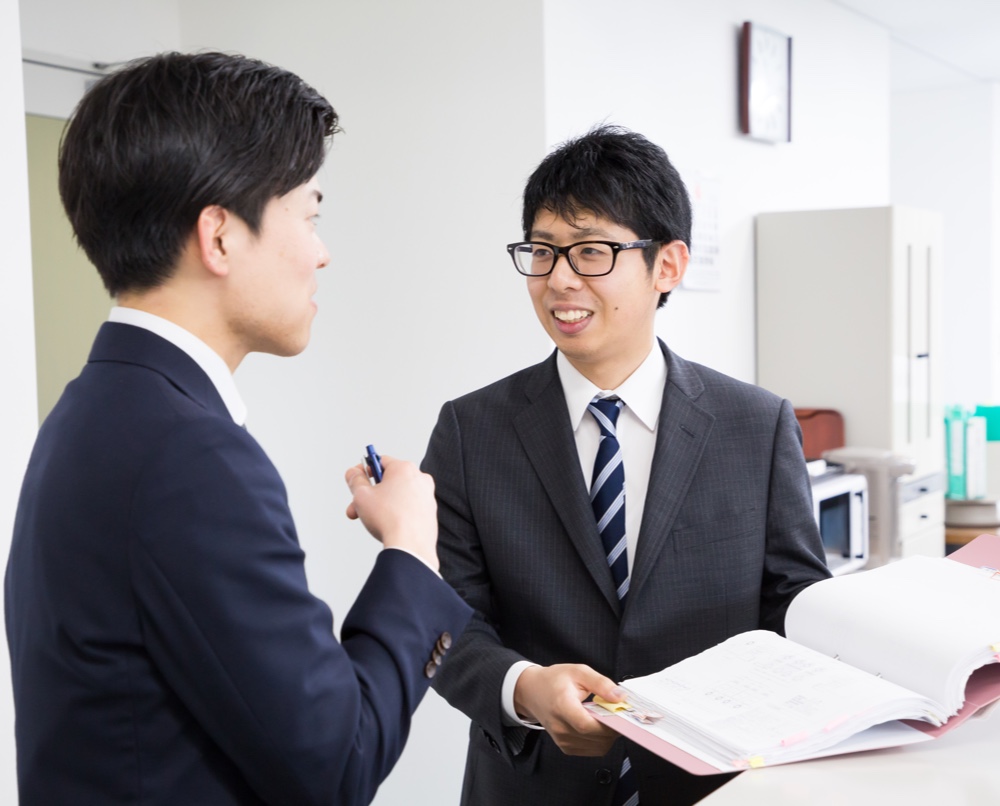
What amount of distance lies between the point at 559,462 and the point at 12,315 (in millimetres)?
953

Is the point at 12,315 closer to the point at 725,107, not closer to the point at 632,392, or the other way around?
the point at 632,392

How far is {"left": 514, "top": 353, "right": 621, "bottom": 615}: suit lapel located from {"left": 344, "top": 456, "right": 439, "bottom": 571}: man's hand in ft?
1.47

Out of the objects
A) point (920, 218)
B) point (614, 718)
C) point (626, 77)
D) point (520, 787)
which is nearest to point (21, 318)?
point (520, 787)

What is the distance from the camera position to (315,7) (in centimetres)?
283

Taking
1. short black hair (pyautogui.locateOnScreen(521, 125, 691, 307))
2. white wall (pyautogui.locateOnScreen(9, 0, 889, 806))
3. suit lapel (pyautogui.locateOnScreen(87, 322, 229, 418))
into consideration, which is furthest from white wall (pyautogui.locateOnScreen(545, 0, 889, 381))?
suit lapel (pyautogui.locateOnScreen(87, 322, 229, 418))

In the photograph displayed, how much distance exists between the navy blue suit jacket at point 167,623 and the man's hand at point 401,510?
132mm

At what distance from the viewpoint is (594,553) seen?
Answer: 1.42m

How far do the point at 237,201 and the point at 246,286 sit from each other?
0.25ft

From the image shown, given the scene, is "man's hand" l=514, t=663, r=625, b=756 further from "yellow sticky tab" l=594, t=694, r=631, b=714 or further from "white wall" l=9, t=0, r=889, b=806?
"white wall" l=9, t=0, r=889, b=806

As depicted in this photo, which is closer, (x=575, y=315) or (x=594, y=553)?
(x=594, y=553)

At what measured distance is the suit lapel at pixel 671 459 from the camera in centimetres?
142

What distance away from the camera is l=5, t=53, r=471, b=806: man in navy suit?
2.61 ft

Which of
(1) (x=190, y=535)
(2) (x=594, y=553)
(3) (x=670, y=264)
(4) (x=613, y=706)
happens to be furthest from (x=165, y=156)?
(3) (x=670, y=264)

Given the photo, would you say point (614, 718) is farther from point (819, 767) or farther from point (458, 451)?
point (458, 451)
